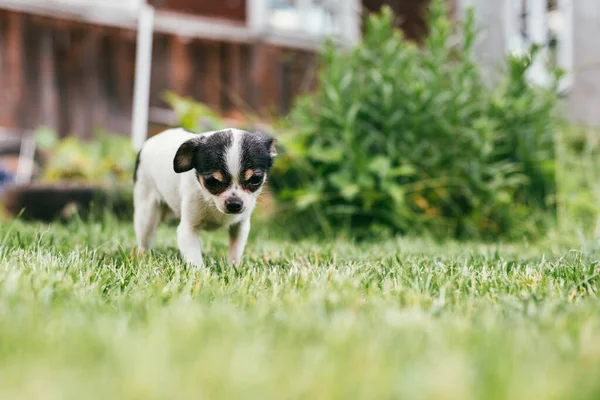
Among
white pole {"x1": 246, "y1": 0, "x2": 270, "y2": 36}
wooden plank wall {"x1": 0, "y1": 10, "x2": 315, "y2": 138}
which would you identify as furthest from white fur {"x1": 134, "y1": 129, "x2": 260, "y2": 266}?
white pole {"x1": 246, "y1": 0, "x2": 270, "y2": 36}

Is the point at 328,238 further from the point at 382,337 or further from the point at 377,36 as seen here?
the point at 382,337

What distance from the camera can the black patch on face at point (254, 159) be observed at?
2426 millimetres

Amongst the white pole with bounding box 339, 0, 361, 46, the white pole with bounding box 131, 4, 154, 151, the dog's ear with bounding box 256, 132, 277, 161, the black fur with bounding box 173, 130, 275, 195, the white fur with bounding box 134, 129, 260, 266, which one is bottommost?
the white fur with bounding box 134, 129, 260, 266

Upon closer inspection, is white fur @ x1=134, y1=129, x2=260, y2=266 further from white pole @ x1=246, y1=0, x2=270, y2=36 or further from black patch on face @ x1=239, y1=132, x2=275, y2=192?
white pole @ x1=246, y1=0, x2=270, y2=36

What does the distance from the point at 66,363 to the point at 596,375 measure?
93cm

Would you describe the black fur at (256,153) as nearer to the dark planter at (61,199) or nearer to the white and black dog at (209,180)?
the white and black dog at (209,180)

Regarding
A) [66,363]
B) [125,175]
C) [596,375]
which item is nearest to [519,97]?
[125,175]

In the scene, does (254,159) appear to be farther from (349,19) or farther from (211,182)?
(349,19)

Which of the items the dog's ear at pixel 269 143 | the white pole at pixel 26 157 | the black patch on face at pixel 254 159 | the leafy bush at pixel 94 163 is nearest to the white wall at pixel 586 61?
the leafy bush at pixel 94 163

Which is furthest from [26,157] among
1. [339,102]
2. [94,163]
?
[339,102]

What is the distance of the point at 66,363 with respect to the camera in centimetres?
107

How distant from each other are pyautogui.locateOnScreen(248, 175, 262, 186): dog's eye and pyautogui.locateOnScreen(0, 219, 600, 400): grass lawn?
45cm

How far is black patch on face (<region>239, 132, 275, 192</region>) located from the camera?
2.43m

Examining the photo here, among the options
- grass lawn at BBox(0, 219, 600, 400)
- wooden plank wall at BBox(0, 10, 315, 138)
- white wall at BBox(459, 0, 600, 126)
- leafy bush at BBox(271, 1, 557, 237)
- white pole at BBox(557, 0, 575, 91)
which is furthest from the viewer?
wooden plank wall at BBox(0, 10, 315, 138)
